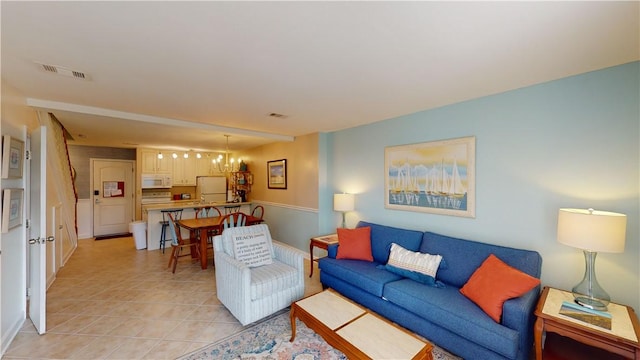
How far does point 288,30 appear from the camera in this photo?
1.48 metres

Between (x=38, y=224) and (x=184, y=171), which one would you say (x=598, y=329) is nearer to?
(x=38, y=224)

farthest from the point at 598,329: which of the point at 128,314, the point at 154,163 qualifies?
the point at 154,163

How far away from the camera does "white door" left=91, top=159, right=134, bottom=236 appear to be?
6391 millimetres

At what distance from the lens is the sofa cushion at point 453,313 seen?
1.76 metres

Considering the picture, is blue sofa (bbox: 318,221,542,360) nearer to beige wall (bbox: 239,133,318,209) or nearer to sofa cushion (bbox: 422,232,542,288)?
sofa cushion (bbox: 422,232,542,288)

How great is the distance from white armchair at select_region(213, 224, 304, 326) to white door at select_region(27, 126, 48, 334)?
4.86ft

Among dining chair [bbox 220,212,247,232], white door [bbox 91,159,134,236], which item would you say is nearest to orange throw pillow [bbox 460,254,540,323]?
dining chair [bbox 220,212,247,232]

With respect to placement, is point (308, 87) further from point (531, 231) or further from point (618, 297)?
point (618, 297)

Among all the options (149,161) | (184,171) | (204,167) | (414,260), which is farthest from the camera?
(204,167)

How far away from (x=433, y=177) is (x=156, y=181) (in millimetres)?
6664

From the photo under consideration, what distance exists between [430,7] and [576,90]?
5.89ft

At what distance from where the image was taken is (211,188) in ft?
24.2

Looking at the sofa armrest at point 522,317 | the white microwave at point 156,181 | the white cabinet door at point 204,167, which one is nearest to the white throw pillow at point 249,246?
the sofa armrest at point 522,317

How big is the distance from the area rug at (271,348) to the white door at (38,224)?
154 centimetres
